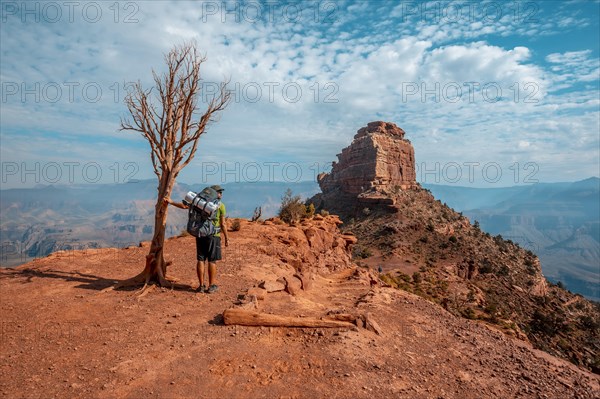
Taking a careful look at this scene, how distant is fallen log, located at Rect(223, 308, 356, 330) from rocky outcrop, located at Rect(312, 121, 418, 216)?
2232 inches

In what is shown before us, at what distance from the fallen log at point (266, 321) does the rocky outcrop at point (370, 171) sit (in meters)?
56.7

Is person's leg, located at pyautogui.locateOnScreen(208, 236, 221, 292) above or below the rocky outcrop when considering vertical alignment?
below

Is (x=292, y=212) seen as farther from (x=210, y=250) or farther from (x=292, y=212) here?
(x=210, y=250)

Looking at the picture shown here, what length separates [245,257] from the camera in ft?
41.8

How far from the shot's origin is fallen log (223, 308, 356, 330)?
22.4 feet

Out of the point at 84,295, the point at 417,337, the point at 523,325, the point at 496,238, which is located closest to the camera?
the point at 417,337

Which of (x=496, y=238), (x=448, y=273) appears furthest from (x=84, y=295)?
(x=496, y=238)

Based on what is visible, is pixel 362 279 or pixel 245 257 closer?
pixel 245 257

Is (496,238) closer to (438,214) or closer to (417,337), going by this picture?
(438,214)

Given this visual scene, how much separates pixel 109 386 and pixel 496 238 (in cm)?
6171

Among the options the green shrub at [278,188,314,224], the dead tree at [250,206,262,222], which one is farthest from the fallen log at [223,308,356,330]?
the dead tree at [250,206,262,222]

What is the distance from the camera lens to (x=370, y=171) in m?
71.9

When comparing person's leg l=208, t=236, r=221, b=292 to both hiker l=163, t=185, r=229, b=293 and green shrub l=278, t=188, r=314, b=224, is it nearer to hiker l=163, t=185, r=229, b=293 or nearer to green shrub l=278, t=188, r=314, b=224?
hiker l=163, t=185, r=229, b=293

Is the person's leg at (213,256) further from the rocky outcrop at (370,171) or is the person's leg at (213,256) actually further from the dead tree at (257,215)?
the rocky outcrop at (370,171)
